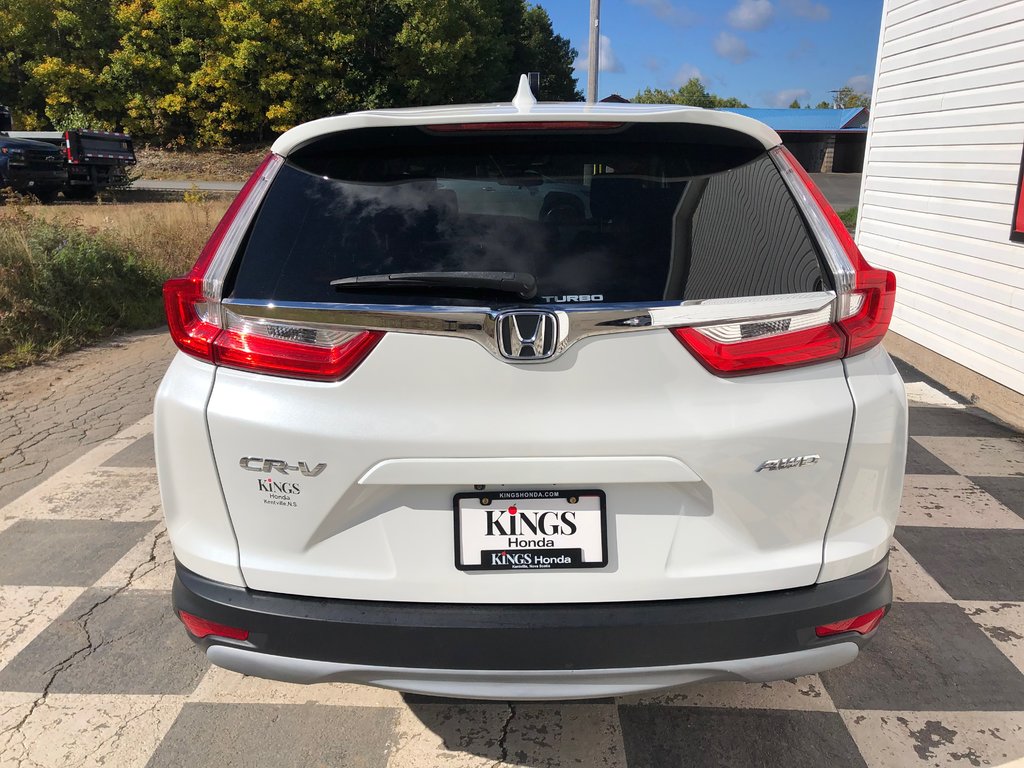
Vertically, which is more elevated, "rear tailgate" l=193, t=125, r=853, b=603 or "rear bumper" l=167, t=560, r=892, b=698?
"rear tailgate" l=193, t=125, r=853, b=603

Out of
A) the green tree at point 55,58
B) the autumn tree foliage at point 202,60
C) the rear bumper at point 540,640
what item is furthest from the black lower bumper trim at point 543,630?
the green tree at point 55,58

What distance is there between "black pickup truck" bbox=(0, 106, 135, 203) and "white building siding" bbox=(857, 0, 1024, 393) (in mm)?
17036

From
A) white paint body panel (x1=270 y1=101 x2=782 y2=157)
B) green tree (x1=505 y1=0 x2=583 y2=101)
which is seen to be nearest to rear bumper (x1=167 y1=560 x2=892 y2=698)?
white paint body panel (x1=270 y1=101 x2=782 y2=157)

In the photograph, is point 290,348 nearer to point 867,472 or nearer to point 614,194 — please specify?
point 614,194

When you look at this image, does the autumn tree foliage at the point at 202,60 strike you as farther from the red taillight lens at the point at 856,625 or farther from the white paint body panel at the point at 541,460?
the red taillight lens at the point at 856,625

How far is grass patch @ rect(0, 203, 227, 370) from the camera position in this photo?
23.0 ft

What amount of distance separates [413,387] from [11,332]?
Result: 660 cm

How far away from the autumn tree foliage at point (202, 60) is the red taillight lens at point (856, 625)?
1583 inches

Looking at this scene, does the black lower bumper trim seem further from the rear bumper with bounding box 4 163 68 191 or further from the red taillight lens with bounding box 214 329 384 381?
the rear bumper with bounding box 4 163 68 191

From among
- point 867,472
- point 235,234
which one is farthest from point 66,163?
point 867,472

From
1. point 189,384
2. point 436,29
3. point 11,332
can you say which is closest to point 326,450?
point 189,384

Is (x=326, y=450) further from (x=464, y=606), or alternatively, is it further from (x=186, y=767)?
(x=186, y=767)

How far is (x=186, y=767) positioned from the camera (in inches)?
88.9

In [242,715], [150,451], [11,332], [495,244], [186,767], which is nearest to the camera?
[495,244]
